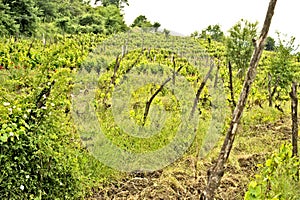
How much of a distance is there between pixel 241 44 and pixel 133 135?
16.5 ft

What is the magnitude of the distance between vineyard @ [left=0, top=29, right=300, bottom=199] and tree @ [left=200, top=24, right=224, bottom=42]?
20.6 ft

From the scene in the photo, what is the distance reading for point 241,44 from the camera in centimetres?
871

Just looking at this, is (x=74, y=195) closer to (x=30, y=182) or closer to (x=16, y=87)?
(x=30, y=182)

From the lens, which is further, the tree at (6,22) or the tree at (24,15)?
the tree at (24,15)

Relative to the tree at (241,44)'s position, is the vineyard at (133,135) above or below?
below

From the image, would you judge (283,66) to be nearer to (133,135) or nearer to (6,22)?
(133,135)

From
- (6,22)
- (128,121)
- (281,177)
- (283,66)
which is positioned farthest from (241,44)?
(6,22)

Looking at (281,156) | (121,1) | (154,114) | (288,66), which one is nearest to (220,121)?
(154,114)

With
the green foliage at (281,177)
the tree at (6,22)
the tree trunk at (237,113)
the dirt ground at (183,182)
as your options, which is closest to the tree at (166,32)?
the dirt ground at (183,182)

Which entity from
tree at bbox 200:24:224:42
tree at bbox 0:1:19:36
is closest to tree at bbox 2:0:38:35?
tree at bbox 0:1:19:36

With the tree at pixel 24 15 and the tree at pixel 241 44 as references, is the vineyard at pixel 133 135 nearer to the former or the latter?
the tree at pixel 241 44

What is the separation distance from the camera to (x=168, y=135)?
14.9 ft

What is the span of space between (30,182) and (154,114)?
2384 mm

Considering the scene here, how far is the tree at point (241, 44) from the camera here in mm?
8352
